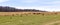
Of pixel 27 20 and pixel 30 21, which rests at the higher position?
pixel 30 21

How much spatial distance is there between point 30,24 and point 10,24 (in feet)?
12.6

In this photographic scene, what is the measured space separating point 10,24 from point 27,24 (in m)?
3.27

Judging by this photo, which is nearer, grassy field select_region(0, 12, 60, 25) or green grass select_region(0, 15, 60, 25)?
grassy field select_region(0, 12, 60, 25)

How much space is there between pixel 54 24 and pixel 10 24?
8.36 metres

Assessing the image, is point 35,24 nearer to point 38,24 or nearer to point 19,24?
point 38,24

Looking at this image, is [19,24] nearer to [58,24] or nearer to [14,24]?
[14,24]

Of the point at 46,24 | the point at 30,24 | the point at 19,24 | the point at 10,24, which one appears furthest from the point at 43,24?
the point at 10,24

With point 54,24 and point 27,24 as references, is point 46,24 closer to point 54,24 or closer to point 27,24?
point 54,24

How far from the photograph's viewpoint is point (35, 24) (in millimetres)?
25188

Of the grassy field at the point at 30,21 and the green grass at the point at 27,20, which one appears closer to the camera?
the grassy field at the point at 30,21

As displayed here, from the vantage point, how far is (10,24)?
83.9 feet

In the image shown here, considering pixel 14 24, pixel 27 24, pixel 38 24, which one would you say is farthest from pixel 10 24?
pixel 38 24

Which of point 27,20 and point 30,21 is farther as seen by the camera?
point 27,20

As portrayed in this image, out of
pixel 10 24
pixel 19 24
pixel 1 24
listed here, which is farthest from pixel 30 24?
pixel 1 24
